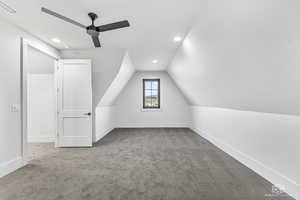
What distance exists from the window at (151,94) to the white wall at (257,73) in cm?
348

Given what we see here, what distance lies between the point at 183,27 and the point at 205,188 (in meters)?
2.60

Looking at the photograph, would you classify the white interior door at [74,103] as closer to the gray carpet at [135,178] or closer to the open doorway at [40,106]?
the gray carpet at [135,178]

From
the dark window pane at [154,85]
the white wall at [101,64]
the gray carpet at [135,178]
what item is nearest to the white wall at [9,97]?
the gray carpet at [135,178]

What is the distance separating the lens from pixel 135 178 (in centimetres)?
232

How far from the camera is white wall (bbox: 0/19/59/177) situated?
2430mm

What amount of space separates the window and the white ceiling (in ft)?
10.1

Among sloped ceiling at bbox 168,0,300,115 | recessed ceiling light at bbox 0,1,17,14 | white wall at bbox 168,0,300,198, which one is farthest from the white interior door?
sloped ceiling at bbox 168,0,300,115

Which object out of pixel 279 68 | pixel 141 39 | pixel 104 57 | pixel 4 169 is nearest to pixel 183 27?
pixel 141 39

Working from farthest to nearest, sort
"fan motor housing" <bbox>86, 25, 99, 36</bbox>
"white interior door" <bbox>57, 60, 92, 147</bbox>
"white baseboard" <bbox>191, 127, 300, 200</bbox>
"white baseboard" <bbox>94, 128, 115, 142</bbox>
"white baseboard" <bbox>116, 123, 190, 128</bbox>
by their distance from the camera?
1. "white baseboard" <bbox>116, 123, 190, 128</bbox>
2. "white baseboard" <bbox>94, 128, 115, 142</bbox>
3. "white interior door" <bbox>57, 60, 92, 147</bbox>
4. "fan motor housing" <bbox>86, 25, 99, 36</bbox>
5. "white baseboard" <bbox>191, 127, 300, 200</bbox>

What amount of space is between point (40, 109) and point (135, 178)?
384 cm

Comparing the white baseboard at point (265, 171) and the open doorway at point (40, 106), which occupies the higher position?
the open doorway at point (40, 106)

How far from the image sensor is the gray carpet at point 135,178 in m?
1.91

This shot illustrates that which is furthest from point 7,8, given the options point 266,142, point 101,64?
point 266,142

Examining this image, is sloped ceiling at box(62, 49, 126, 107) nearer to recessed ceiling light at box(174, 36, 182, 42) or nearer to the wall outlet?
recessed ceiling light at box(174, 36, 182, 42)
